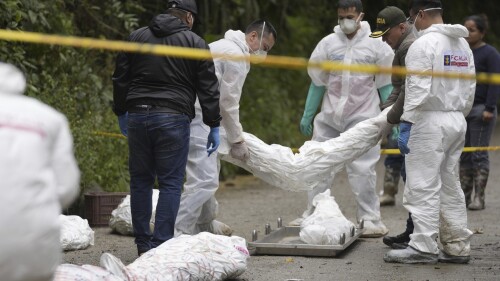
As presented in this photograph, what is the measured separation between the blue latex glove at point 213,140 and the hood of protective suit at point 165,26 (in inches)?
31.2

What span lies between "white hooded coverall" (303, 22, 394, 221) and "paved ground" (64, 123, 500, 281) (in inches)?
20.5

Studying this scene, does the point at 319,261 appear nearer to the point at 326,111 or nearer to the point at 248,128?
the point at 326,111

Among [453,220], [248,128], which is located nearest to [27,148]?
[453,220]

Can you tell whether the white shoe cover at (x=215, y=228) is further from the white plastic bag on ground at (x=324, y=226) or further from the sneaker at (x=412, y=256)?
the sneaker at (x=412, y=256)

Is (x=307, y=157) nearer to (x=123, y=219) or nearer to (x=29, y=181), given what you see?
(x=123, y=219)

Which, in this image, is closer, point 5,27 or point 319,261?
point 319,261

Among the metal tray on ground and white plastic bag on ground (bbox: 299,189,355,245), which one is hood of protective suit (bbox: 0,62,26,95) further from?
white plastic bag on ground (bbox: 299,189,355,245)

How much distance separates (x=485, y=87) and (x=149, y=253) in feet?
20.0

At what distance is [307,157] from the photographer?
8383mm

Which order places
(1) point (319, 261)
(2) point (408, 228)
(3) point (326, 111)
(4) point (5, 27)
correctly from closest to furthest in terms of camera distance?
(1) point (319, 261), (2) point (408, 228), (3) point (326, 111), (4) point (5, 27)

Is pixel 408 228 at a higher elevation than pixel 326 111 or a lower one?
lower

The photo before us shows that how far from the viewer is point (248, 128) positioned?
15.3 meters

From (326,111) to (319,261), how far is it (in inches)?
85.4

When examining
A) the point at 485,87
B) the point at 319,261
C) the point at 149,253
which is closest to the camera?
the point at 149,253
